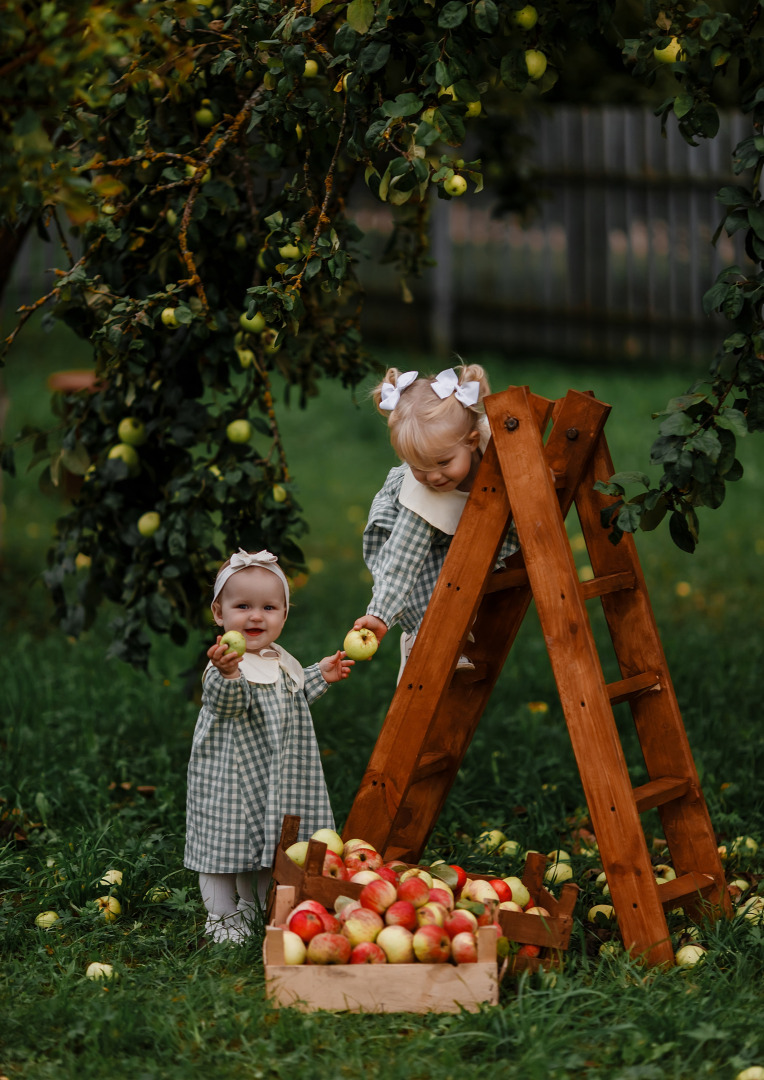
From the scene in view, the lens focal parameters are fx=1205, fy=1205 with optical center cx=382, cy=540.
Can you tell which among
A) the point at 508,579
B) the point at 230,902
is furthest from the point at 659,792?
the point at 230,902

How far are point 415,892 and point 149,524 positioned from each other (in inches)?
56.0

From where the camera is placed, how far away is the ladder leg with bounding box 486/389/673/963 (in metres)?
2.52

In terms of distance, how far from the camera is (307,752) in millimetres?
2846

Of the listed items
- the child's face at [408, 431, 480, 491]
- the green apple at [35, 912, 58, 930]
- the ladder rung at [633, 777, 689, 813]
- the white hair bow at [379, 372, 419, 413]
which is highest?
the white hair bow at [379, 372, 419, 413]

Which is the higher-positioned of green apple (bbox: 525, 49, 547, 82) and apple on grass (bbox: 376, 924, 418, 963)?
green apple (bbox: 525, 49, 547, 82)

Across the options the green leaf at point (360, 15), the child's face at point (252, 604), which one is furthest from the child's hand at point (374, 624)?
the green leaf at point (360, 15)

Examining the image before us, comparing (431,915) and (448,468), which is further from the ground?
(448,468)

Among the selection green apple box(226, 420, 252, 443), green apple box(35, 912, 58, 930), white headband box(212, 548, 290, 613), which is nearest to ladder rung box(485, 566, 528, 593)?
white headband box(212, 548, 290, 613)

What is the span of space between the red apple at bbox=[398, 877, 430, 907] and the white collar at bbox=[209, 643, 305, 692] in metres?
0.55

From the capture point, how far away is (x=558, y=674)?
257 cm

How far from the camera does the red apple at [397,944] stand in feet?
7.77

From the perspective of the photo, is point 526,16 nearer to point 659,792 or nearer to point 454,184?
point 454,184

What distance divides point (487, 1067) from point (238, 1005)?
0.51 meters

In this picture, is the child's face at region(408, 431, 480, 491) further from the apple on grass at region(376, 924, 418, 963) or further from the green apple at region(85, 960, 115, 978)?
the green apple at region(85, 960, 115, 978)
